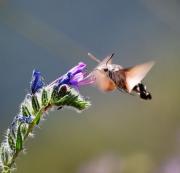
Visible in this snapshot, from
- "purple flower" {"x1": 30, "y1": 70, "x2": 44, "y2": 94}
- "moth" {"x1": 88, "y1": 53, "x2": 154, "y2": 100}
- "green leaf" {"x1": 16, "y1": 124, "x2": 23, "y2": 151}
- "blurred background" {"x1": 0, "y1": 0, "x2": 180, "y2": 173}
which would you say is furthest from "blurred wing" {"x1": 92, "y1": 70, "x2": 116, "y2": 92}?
"blurred background" {"x1": 0, "y1": 0, "x2": 180, "y2": 173}

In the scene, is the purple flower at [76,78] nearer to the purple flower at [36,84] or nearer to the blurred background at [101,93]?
the purple flower at [36,84]

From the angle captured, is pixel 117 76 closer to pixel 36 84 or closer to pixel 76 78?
pixel 76 78

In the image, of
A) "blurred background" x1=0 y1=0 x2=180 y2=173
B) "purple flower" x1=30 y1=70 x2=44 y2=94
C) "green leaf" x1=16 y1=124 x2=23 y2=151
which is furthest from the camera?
"blurred background" x1=0 y1=0 x2=180 y2=173

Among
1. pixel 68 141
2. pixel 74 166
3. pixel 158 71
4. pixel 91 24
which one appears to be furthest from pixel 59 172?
pixel 91 24

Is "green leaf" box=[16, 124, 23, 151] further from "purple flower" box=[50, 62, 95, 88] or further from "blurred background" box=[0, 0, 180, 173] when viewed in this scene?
"blurred background" box=[0, 0, 180, 173]

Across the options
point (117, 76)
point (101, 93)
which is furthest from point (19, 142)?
point (101, 93)

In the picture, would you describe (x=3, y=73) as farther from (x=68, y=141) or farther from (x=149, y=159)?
(x=149, y=159)
